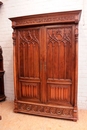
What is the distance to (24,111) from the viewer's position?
2680 mm

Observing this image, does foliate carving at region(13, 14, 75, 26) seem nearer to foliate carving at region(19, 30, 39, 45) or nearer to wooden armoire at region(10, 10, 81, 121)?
wooden armoire at region(10, 10, 81, 121)

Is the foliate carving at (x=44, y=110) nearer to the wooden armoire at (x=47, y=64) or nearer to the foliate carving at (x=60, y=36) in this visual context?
the wooden armoire at (x=47, y=64)

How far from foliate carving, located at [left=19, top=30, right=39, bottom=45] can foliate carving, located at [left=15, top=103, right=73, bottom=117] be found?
1365mm

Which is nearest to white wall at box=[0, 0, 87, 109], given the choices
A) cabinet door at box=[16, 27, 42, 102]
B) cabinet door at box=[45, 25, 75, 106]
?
cabinet door at box=[45, 25, 75, 106]

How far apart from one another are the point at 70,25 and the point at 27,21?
0.87m

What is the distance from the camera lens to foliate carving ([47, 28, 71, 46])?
2.34 m

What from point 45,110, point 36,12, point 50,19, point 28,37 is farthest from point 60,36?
point 45,110

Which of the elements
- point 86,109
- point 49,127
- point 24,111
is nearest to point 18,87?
point 24,111

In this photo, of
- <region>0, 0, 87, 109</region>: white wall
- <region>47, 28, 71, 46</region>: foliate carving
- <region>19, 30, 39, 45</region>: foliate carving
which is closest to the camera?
<region>47, 28, 71, 46</region>: foliate carving

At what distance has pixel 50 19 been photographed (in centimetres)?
235

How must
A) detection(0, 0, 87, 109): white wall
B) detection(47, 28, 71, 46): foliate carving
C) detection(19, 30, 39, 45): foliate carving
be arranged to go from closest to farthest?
1. detection(47, 28, 71, 46): foliate carving
2. detection(19, 30, 39, 45): foliate carving
3. detection(0, 0, 87, 109): white wall

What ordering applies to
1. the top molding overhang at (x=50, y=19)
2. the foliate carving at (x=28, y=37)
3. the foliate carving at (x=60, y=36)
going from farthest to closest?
the foliate carving at (x=28, y=37)
the foliate carving at (x=60, y=36)
the top molding overhang at (x=50, y=19)

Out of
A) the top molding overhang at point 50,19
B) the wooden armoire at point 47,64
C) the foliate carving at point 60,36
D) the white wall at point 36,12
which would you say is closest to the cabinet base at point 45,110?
the wooden armoire at point 47,64

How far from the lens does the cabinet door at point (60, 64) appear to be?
2.36m
